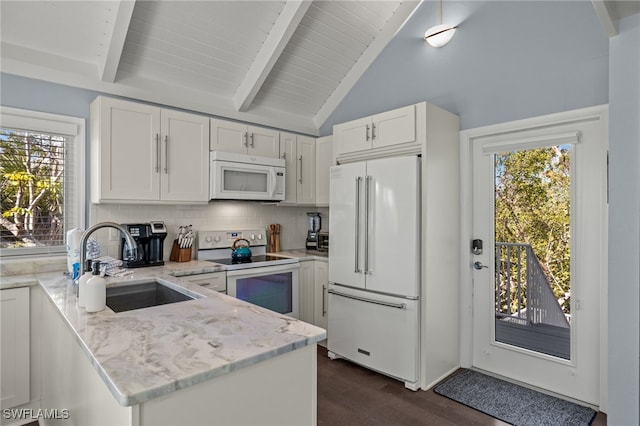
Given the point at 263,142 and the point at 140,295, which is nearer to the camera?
the point at 140,295

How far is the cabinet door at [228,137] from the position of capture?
133 inches

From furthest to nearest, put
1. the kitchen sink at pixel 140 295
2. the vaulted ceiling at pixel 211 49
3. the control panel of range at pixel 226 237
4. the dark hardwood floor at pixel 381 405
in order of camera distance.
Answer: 1. the control panel of range at pixel 226 237
2. the vaulted ceiling at pixel 211 49
3. the dark hardwood floor at pixel 381 405
4. the kitchen sink at pixel 140 295

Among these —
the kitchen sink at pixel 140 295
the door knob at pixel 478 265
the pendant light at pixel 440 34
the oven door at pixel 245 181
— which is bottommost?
the kitchen sink at pixel 140 295

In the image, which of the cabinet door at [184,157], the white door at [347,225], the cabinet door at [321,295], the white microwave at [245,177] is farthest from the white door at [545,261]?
the cabinet door at [184,157]

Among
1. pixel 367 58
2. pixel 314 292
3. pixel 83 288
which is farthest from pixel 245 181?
Result: pixel 83 288

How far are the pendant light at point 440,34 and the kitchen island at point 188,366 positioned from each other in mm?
2873

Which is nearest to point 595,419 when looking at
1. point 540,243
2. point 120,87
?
point 540,243

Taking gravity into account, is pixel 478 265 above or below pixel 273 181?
below

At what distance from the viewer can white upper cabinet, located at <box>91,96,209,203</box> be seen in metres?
2.77

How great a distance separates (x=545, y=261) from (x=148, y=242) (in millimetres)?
3217

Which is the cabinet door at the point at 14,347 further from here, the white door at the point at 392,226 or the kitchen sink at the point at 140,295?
the white door at the point at 392,226

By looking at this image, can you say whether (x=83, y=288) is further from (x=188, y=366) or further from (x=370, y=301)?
(x=370, y=301)

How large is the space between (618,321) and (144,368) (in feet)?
5.28

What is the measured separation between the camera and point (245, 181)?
3537mm
